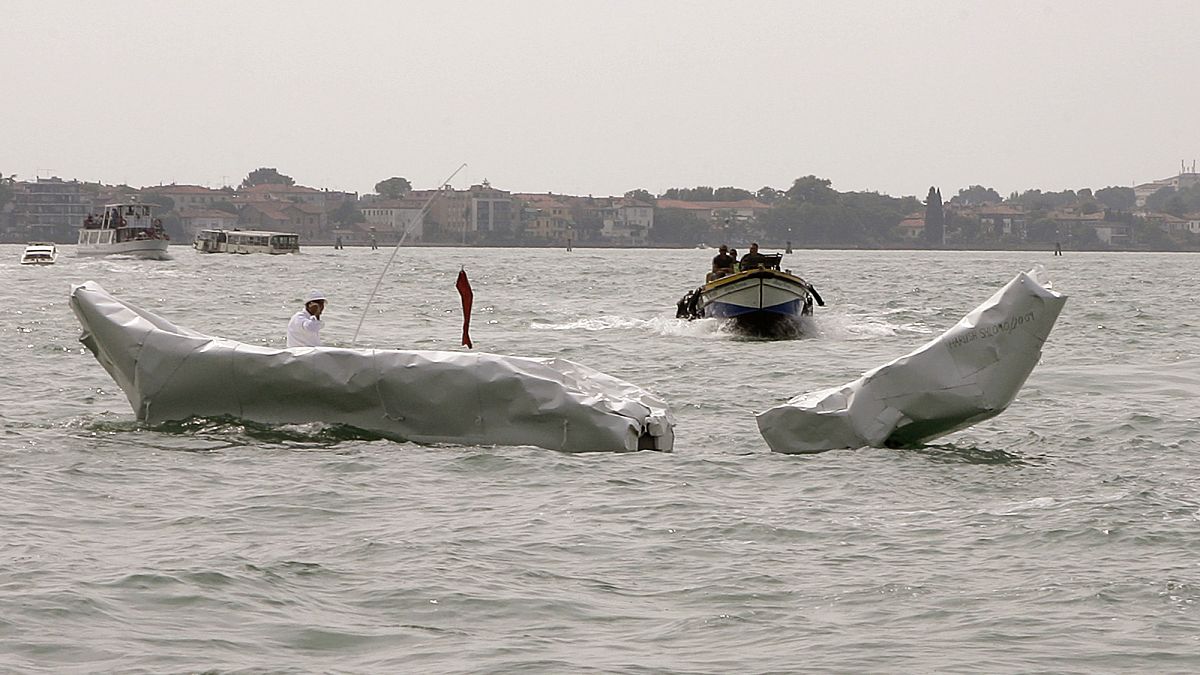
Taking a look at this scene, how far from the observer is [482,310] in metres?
48.5

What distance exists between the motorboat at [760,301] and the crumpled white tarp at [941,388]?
1841 centimetres

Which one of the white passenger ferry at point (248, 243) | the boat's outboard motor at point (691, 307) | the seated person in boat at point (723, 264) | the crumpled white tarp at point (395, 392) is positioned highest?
the seated person in boat at point (723, 264)

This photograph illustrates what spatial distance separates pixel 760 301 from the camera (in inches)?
1332

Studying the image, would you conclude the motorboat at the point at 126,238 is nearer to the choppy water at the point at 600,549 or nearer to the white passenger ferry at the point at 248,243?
the white passenger ferry at the point at 248,243

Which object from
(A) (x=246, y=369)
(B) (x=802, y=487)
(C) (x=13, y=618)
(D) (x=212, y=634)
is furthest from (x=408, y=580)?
(A) (x=246, y=369)

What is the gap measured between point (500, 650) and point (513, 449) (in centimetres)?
630

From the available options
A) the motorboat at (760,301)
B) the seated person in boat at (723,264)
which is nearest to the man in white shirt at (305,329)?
the motorboat at (760,301)

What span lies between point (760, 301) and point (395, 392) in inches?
767

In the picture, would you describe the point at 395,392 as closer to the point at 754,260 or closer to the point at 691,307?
the point at 754,260

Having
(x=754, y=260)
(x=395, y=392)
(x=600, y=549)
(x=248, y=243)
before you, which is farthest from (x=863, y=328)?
(x=248, y=243)

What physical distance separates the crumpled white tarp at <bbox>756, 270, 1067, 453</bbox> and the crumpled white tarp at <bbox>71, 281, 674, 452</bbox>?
4.24 feet

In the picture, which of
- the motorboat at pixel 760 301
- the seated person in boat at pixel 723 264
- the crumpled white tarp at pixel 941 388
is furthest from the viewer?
the seated person in boat at pixel 723 264

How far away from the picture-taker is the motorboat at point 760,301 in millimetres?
33719

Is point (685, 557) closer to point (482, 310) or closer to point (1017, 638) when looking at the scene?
point (1017, 638)
